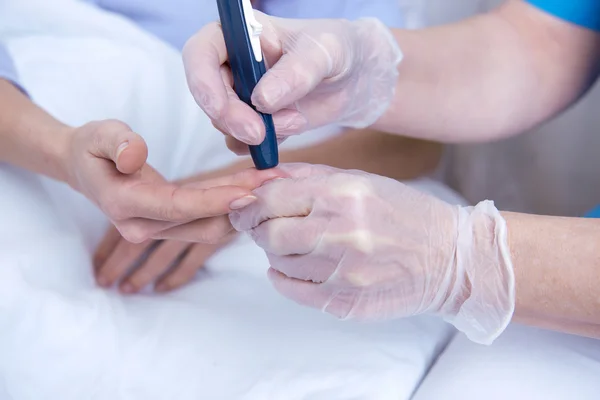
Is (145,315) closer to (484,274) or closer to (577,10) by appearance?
(484,274)

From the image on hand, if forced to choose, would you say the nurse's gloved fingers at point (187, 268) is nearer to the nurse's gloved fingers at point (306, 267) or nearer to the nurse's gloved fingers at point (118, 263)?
the nurse's gloved fingers at point (118, 263)

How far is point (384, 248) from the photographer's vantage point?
1.76 ft

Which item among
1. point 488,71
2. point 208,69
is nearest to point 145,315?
point 208,69

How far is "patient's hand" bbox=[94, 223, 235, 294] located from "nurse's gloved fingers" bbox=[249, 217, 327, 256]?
21 centimetres

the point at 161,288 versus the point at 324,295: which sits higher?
the point at 324,295

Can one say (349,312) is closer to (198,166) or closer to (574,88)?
(198,166)

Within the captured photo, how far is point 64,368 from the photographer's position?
62cm

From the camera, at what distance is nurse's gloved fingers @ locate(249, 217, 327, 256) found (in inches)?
21.2

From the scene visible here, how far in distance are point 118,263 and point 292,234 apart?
1.06ft

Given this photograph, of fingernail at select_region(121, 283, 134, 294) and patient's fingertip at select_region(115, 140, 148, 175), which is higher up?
patient's fingertip at select_region(115, 140, 148, 175)

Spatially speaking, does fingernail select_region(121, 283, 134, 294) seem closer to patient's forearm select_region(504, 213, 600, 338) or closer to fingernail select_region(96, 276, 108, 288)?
fingernail select_region(96, 276, 108, 288)

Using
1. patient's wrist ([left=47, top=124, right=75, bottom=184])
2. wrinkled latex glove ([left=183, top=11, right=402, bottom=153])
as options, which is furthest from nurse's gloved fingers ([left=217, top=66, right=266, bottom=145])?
patient's wrist ([left=47, top=124, right=75, bottom=184])

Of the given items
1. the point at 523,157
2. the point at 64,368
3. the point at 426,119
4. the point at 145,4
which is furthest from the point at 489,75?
the point at 64,368

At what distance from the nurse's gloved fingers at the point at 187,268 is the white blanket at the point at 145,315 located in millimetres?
13
